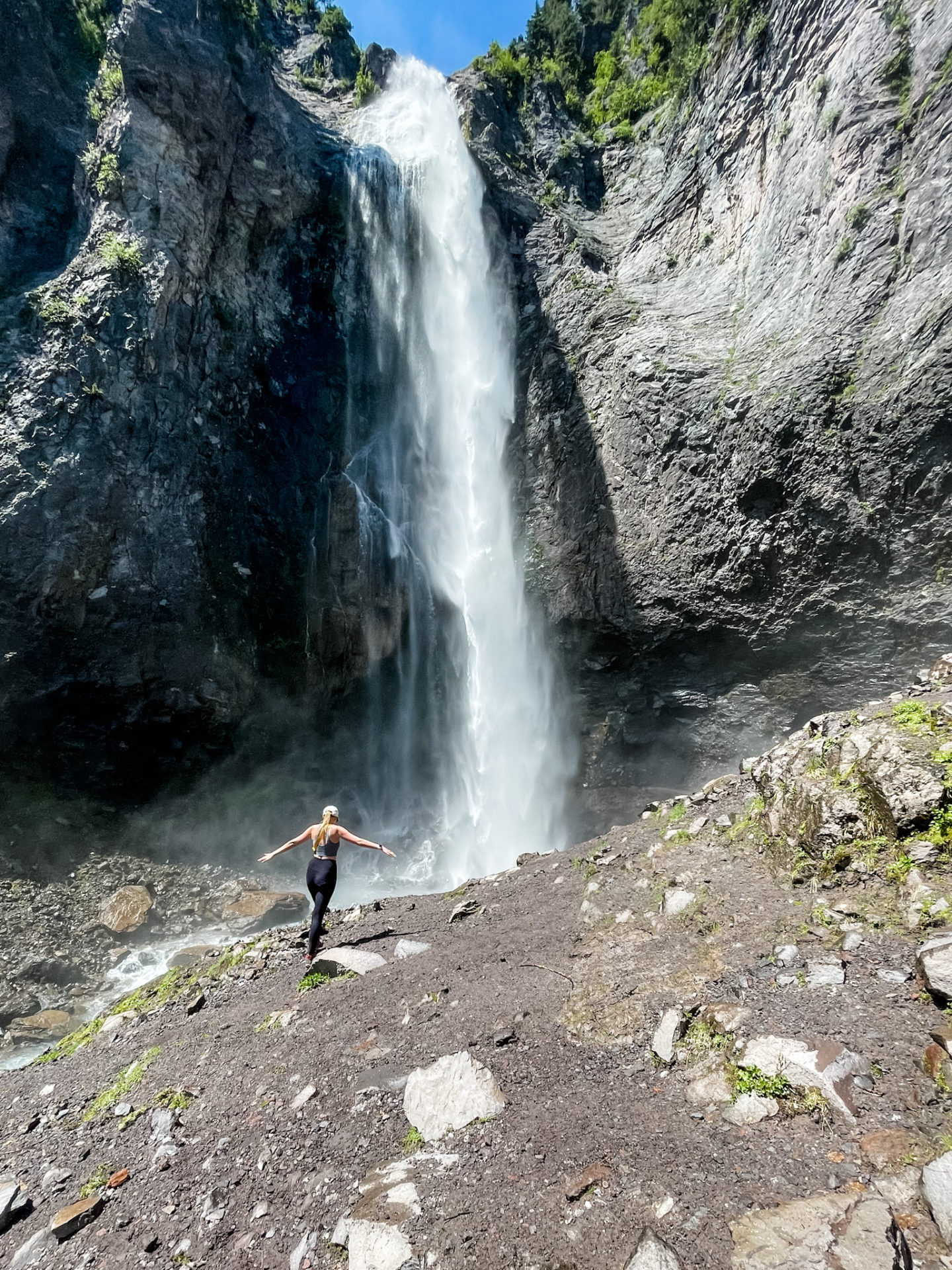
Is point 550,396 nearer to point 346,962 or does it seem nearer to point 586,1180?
point 346,962

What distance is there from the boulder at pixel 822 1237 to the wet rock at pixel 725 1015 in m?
1.13

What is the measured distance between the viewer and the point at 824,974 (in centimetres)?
334

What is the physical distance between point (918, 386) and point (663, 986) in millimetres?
10246

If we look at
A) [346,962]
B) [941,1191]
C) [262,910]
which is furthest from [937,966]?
[262,910]

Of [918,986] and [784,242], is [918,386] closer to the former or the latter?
[784,242]

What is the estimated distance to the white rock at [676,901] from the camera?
4836mm

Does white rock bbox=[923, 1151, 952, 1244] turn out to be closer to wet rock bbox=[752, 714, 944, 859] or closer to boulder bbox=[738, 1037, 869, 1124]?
boulder bbox=[738, 1037, 869, 1124]

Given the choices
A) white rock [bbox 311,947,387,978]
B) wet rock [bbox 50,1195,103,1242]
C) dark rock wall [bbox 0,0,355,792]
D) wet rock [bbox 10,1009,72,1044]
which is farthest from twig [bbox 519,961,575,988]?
dark rock wall [bbox 0,0,355,792]

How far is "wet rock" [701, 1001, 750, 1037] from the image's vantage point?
3168 mm

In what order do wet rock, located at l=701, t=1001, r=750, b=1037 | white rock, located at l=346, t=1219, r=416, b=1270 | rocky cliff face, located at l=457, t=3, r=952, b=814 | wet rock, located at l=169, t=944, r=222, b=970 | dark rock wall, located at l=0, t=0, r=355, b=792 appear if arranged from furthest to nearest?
1. dark rock wall, located at l=0, t=0, r=355, b=792
2. wet rock, located at l=169, t=944, r=222, b=970
3. rocky cliff face, located at l=457, t=3, r=952, b=814
4. wet rock, located at l=701, t=1001, r=750, b=1037
5. white rock, located at l=346, t=1219, r=416, b=1270

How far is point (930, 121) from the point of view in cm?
992

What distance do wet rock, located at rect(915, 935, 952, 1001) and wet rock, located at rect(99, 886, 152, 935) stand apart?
12957 mm

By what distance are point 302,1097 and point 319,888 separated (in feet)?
7.05

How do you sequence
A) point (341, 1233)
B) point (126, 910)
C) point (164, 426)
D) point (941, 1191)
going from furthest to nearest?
1. point (164, 426)
2. point (126, 910)
3. point (341, 1233)
4. point (941, 1191)
